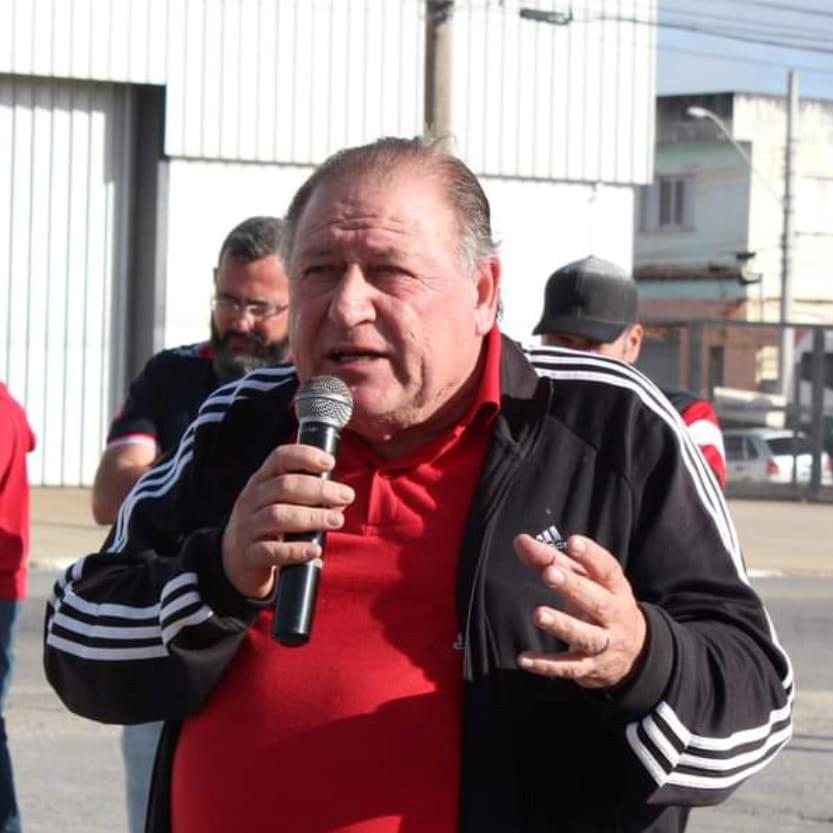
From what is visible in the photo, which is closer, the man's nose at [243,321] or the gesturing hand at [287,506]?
the gesturing hand at [287,506]

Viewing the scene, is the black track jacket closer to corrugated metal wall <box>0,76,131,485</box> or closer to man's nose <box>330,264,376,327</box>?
man's nose <box>330,264,376,327</box>

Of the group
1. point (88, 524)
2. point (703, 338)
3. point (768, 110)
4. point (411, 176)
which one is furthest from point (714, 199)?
point (411, 176)

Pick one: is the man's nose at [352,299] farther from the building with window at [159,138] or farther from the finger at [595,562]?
the building with window at [159,138]

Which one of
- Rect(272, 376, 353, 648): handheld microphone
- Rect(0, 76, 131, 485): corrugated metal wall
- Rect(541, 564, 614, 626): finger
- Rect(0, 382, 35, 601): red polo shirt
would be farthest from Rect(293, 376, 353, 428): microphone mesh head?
Rect(0, 76, 131, 485): corrugated metal wall

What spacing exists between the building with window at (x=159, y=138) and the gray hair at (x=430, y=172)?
1972 cm

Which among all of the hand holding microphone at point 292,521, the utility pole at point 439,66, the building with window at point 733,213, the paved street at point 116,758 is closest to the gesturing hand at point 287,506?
the hand holding microphone at point 292,521

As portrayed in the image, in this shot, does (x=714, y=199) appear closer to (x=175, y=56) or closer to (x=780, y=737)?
(x=175, y=56)

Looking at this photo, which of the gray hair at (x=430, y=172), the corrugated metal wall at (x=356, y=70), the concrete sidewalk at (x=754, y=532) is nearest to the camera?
the gray hair at (x=430, y=172)

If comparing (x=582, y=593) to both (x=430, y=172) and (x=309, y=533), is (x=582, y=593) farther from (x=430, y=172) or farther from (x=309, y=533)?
(x=430, y=172)

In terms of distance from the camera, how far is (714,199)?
47.9 m

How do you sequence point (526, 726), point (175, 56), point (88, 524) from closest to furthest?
point (526, 726)
point (88, 524)
point (175, 56)

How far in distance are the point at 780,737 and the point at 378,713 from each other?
577mm

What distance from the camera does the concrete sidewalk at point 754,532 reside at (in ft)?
56.4

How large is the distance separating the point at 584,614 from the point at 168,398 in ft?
9.91
